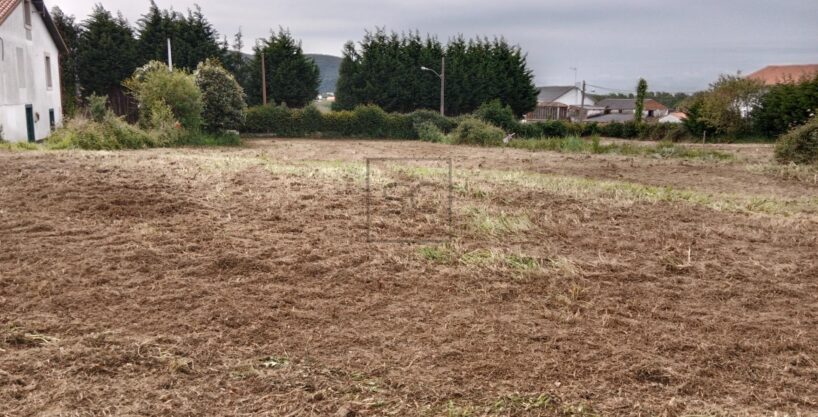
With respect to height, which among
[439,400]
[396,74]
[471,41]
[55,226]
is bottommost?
[439,400]

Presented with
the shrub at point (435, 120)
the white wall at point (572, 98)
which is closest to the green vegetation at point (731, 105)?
the shrub at point (435, 120)

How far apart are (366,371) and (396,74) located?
37017 millimetres

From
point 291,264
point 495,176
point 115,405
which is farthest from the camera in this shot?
point 495,176

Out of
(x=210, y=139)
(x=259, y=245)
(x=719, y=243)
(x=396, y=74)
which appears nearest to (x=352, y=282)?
(x=259, y=245)

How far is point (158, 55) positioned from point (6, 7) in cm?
1745

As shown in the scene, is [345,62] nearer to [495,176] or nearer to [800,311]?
[495,176]

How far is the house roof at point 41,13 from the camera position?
56.2 ft

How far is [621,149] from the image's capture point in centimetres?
1650

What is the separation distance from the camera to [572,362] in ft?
8.20

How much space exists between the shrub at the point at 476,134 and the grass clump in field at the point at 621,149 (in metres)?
1.72

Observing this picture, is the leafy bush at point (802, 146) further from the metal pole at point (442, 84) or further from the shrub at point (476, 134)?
the metal pole at point (442, 84)

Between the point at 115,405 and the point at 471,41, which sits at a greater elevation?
the point at 471,41

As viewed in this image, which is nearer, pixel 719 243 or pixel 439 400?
pixel 439 400

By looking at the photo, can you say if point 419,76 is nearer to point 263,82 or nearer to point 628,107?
point 263,82
